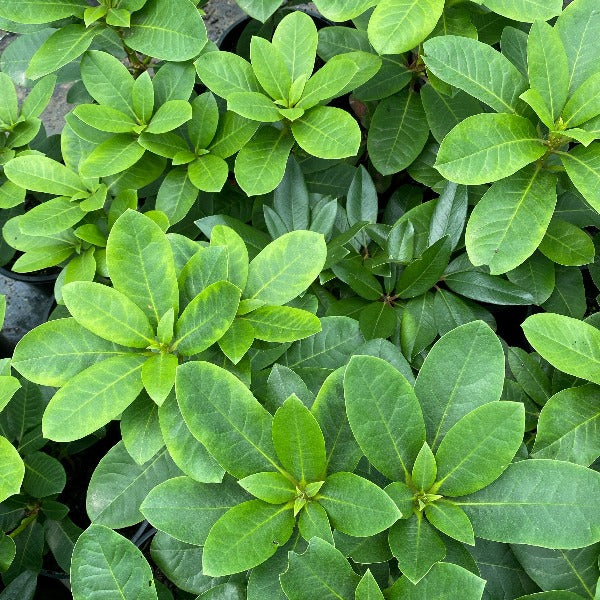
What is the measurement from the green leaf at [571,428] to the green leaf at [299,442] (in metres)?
0.54

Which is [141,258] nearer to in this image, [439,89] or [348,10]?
[348,10]

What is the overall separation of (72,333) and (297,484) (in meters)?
0.57

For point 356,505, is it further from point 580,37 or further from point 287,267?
point 580,37

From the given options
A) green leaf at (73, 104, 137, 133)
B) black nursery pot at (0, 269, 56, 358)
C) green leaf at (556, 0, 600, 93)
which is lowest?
black nursery pot at (0, 269, 56, 358)

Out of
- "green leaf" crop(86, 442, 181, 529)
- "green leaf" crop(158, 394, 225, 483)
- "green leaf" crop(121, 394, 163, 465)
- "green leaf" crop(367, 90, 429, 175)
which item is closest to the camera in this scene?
"green leaf" crop(158, 394, 225, 483)

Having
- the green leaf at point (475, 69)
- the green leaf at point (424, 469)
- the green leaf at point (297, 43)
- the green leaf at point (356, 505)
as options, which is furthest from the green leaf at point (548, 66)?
the green leaf at point (356, 505)

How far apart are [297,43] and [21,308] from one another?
1879 mm

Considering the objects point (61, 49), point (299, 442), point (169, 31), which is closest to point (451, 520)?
point (299, 442)

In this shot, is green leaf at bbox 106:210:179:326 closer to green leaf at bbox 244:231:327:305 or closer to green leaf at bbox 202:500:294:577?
green leaf at bbox 244:231:327:305

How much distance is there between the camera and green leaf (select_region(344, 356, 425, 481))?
42.6 inches

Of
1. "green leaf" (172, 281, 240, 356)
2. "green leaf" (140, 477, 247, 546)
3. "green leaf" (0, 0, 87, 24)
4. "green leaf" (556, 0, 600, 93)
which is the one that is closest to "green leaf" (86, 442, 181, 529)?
"green leaf" (140, 477, 247, 546)

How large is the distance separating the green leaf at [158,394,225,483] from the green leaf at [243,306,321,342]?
23 centimetres

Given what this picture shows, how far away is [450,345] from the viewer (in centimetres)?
115

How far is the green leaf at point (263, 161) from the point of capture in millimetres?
1638
